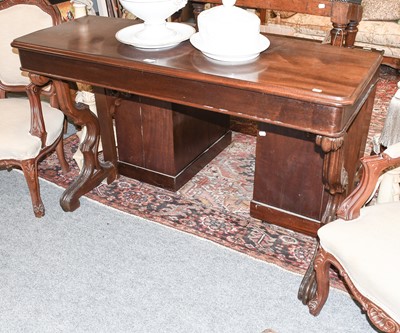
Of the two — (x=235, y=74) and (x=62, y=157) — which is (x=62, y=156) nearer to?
(x=62, y=157)

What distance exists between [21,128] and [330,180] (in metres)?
1.64

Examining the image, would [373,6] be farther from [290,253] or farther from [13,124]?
[13,124]

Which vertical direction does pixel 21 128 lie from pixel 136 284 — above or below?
above

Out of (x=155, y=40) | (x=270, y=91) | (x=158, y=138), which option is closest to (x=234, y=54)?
(x=270, y=91)

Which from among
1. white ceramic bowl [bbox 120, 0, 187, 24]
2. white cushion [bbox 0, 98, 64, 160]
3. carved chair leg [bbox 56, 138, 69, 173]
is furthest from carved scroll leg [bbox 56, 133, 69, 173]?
white ceramic bowl [bbox 120, 0, 187, 24]

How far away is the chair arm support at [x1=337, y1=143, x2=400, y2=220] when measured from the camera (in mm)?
1815

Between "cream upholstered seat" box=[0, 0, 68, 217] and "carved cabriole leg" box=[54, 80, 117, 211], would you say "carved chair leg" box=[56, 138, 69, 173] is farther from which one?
"carved cabriole leg" box=[54, 80, 117, 211]

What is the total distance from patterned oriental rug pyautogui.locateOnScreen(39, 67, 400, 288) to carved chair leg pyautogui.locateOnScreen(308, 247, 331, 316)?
24 cm

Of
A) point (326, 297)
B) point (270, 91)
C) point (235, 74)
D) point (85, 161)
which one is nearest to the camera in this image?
point (270, 91)

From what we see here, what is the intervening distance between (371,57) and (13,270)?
192 cm

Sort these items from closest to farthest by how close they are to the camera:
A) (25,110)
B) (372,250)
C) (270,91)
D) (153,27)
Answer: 1. (372,250)
2. (270,91)
3. (153,27)
4. (25,110)

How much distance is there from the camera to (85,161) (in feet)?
9.72

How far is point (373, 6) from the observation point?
16.3ft

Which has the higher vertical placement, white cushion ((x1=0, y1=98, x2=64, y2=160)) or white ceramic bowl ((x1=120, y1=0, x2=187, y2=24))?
white ceramic bowl ((x1=120, y1=0, x2=187, y2=24))
